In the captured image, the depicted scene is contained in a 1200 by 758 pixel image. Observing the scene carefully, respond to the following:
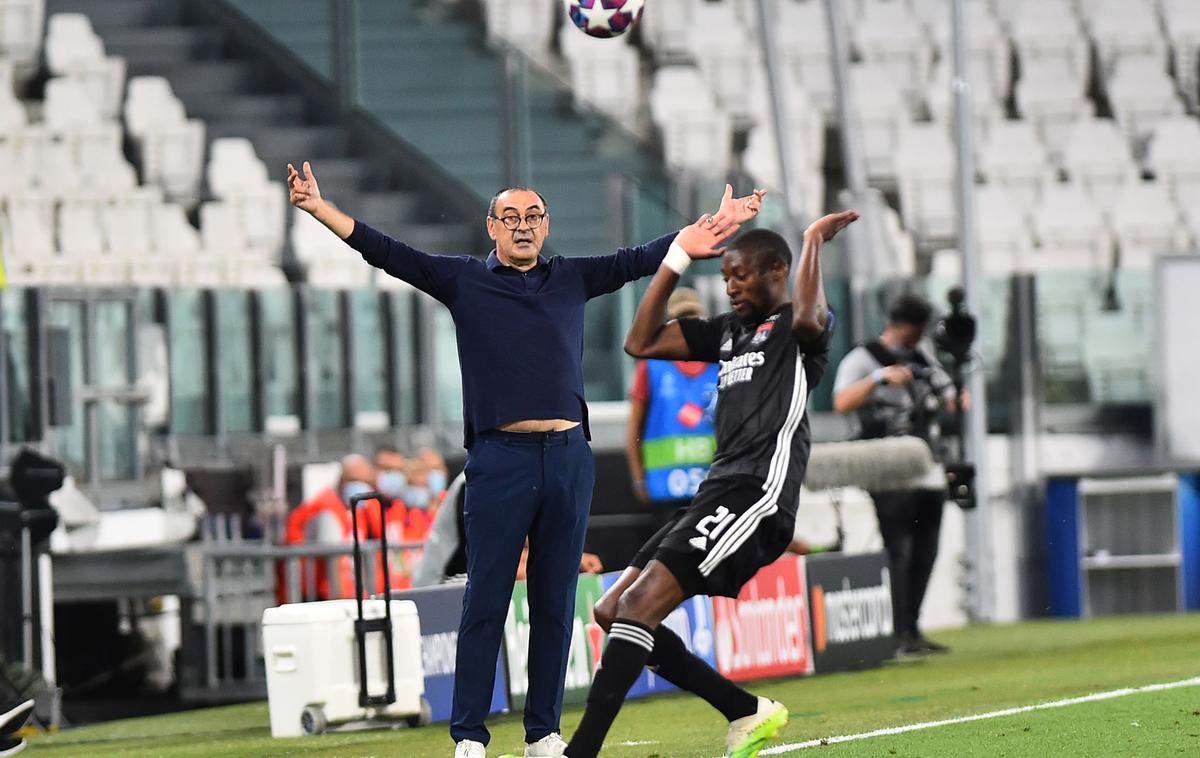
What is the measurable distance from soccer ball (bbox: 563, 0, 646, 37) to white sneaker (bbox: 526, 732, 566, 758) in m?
4.49

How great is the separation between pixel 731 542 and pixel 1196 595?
12960 millimetres

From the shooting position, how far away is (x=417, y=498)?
1559 cm

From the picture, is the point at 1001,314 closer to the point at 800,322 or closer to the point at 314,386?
the point at 314,386

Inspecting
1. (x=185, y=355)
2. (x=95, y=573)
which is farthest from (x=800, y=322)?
(x=185, y=355)

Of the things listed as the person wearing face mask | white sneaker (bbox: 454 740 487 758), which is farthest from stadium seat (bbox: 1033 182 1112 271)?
white sneaker (bbox: 454 740 487 758)

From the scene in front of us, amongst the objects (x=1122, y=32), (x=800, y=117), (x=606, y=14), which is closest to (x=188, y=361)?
(x=606, y=14)

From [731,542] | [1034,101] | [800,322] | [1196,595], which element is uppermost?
[1034,101]

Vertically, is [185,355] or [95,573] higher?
[185,355]

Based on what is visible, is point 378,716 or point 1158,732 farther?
point 378,716

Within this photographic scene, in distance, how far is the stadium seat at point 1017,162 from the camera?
23.6 metres

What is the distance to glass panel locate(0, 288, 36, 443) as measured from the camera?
14242mm

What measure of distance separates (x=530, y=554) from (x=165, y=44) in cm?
1681

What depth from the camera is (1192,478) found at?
1936 cm

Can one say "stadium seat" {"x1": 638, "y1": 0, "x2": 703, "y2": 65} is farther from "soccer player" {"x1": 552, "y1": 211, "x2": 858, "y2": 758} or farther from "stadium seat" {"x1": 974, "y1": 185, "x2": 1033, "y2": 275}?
"soccer player" {"x1": 552, "y1": 211, "x2": 858, "y2": 758}
